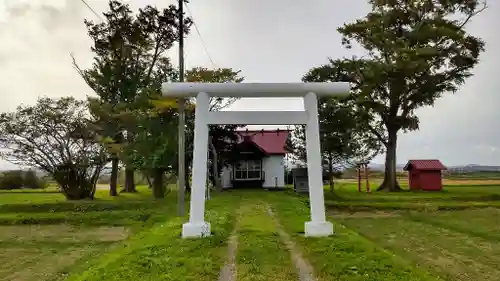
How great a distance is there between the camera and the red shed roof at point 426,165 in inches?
1075

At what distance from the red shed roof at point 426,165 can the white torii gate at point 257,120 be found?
2141 centimetres

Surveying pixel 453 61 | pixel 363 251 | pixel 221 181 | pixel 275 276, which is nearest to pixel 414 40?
pixel 453 61

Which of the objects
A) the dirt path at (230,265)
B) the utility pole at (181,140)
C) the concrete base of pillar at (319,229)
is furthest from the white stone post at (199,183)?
the utility pole at (181,140)

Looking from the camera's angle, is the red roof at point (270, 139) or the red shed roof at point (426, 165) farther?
the red roof at point (270, 139)

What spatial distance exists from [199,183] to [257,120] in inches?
62.4

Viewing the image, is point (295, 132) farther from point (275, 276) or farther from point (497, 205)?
point (275, 276)

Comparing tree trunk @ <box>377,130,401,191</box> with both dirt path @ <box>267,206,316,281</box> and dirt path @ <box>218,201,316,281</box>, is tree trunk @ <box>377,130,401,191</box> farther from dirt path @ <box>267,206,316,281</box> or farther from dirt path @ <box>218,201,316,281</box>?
dirt path @ <box>267,206,316,281</box>

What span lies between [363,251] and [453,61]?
862 inches

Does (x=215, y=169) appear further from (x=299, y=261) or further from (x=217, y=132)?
(x=299, y=261)

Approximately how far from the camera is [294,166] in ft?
89.8

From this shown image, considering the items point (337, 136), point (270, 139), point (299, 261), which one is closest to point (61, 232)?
point (299, 261)

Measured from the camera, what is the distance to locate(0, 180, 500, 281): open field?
5.75 meters

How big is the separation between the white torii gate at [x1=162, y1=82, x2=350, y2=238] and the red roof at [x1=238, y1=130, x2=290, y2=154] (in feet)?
61.9

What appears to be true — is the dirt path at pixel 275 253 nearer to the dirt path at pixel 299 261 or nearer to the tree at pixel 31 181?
the dirt path at pixel 299 261
